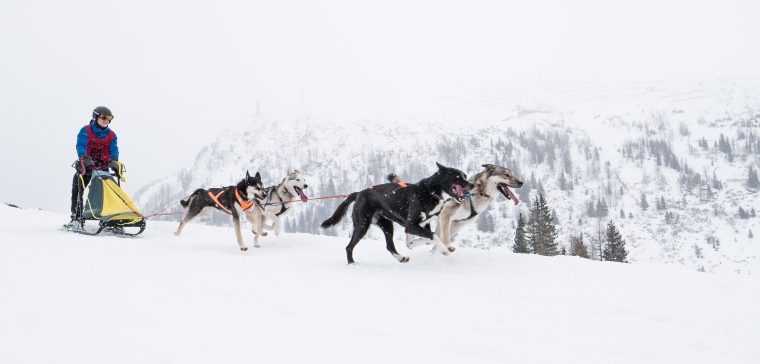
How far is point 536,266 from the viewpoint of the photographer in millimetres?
6328

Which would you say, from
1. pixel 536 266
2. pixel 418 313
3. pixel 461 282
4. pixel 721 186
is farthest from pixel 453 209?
pixel 721 186

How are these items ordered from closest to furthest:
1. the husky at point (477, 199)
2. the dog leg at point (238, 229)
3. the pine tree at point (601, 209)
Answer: the husky at point (477, 199)
the dog leg at point (238, 229)
the pine tree at point (601, 209)

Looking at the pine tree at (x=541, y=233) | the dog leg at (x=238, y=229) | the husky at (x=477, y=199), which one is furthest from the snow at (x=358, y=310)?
the pine tree at (x=541, y=233)

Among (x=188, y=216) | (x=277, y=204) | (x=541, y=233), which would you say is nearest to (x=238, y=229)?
(x=277, y=204)

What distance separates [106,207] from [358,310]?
23.6ft

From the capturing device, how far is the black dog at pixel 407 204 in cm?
649

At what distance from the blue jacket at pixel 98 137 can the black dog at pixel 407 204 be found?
608 centimetres

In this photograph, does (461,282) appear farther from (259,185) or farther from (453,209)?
(259,185)

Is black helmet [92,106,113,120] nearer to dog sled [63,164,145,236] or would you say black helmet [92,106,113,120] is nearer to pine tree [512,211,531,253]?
dog sled [63,164,145,236]

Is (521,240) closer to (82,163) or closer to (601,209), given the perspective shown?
(82,163)

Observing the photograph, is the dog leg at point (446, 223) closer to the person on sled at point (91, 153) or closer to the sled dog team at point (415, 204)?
the sled dog team at point (415, 204)

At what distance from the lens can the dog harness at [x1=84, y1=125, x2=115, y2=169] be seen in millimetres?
9219

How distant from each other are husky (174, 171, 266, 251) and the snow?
2.43 m

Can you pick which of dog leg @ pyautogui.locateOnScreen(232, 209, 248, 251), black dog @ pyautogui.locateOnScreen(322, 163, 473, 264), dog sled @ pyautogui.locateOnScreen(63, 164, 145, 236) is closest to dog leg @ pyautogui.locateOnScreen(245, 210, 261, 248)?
dog leg @ pyautogui.locateOnScreen(232, 209, 248, 251)
